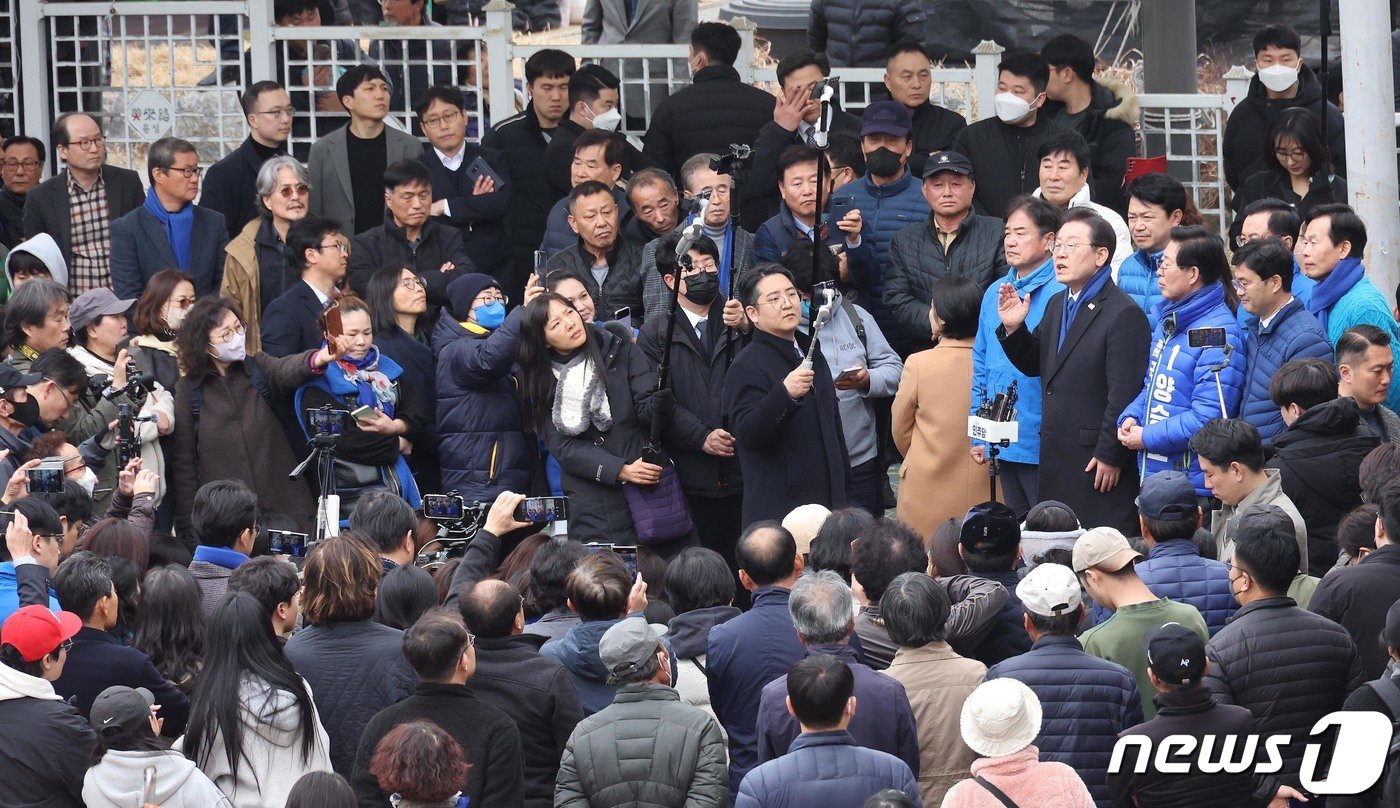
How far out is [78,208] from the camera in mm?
9445

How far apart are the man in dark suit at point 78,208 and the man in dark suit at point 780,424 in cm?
390

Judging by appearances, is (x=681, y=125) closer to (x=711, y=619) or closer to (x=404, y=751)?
(x=711, y=619)

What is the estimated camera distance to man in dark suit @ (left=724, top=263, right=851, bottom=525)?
721 centimetres

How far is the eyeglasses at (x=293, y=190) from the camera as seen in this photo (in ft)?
28.4

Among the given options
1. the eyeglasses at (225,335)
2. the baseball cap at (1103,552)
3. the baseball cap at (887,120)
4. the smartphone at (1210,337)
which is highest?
the baseball cap at (887,120)

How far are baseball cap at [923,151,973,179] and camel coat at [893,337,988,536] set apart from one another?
101 centimetres

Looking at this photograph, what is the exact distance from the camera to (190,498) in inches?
297

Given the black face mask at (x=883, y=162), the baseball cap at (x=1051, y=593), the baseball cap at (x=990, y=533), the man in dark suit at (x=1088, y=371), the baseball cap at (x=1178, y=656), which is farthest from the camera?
the black face mask at (x=883, y=162)

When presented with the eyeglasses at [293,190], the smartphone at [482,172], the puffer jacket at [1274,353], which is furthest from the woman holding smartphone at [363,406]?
the puffer jacket at [1274,353]

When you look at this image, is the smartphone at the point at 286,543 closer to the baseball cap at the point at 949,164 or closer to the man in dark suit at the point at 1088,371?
the man in dark suit at the point at 1088,371

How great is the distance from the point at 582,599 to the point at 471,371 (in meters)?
2.55

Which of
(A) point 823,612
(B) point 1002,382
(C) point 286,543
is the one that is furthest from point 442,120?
(A) point 823,612

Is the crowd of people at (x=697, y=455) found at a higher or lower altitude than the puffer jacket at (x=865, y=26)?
lower

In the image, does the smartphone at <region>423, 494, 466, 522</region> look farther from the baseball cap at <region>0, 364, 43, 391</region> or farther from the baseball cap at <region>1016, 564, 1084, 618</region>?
the baseball cap at <region>1016, 564, 1084, 618</region>
